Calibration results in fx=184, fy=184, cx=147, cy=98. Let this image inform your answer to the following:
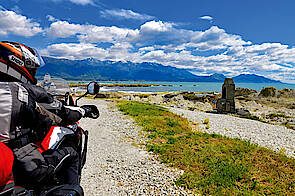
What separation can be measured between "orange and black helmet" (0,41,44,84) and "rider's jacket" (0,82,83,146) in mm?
218

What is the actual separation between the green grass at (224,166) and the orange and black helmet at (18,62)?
4.68 m

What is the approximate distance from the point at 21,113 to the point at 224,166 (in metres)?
→ 6.10

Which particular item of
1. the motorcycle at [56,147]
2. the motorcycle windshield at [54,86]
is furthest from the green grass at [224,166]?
the motorcycle windshield at [54,86]

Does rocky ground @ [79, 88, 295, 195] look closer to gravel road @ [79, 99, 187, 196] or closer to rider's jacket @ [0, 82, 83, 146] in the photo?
gravel road @ [79, 99, 187, 196]

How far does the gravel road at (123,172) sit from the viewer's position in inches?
199

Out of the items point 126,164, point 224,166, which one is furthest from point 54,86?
point 224,166

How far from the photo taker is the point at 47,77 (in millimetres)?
4340

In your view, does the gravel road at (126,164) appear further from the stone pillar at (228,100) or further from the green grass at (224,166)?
the stone pillar at (228,100)

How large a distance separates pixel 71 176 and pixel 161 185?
3052mm

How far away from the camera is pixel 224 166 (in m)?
6.16

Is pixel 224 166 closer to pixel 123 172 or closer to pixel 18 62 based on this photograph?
pixel 123 172

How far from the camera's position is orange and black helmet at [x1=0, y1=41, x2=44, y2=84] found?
2191mm

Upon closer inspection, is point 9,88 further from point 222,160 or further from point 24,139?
point 222,160

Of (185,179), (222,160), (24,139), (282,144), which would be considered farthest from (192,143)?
(24,139)
